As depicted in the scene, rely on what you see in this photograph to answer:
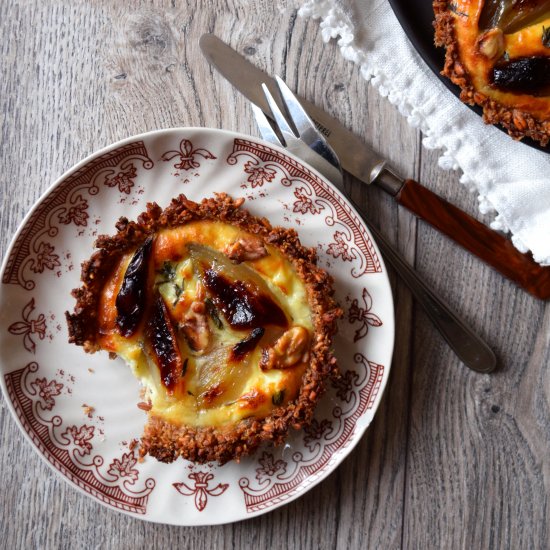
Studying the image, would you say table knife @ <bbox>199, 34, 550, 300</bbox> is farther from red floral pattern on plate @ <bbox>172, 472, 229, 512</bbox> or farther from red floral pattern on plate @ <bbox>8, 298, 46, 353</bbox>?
red floral pattern on plate @ <bbox>172, 472, 229, 512</bbox>

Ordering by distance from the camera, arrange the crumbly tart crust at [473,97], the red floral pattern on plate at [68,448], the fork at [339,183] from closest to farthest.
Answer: the crumbly tart crust at [473,97] → the red floral pattern on plate at [68,448] → the fork at [339,183]

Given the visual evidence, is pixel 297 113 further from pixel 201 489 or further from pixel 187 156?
pixel 201 489

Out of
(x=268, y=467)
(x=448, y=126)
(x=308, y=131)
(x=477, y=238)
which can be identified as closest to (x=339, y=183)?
(x=308, y=131)

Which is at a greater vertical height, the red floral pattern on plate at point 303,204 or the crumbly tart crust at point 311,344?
the red floral pattern on plate at point 303,204

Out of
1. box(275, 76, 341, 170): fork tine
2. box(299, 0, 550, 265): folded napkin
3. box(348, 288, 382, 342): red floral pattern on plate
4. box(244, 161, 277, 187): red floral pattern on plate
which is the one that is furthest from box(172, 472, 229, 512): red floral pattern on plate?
box(299, 0, 550, 265): folded napkin

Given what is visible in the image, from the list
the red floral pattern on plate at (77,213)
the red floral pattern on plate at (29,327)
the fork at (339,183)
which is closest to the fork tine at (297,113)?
the fork at (339,183)

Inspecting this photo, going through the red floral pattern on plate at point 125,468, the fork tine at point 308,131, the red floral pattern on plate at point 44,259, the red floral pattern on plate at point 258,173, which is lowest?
the red floral pattern on plate at point 125,468

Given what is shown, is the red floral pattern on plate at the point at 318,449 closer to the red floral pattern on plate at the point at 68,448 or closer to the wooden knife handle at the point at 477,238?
the red floral pattern on plate at the point at 68,448

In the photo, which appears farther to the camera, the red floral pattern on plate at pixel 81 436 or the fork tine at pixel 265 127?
the fork tine at pixel 265 127
